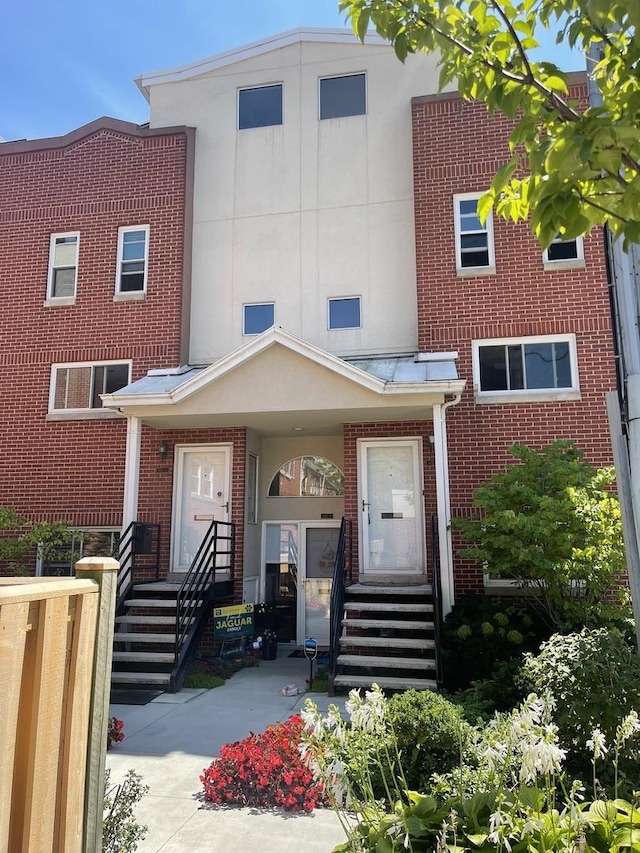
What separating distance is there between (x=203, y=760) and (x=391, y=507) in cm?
526

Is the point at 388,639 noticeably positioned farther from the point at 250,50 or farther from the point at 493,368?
the point at 250,50

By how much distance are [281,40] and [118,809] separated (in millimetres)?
12739

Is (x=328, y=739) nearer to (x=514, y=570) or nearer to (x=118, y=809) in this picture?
(x=118, y=809)

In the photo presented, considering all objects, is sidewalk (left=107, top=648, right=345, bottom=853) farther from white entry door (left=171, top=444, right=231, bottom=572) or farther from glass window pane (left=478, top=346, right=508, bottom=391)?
glass window pane (left=478, top=346, right=508, bottom=391)

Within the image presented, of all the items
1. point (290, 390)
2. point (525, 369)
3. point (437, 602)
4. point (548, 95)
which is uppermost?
point (525, 369)

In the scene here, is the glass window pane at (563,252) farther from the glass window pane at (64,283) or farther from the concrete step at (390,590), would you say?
the glass window pane at (64,283)

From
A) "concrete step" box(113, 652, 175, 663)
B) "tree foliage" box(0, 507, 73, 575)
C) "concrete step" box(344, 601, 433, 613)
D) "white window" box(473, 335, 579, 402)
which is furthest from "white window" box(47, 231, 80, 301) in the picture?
"concrete step" box(344, 601, 433, 613)

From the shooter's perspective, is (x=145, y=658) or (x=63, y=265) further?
(x=63, y=265)

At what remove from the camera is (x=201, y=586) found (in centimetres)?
937

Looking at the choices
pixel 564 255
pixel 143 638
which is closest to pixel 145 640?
pixel 143 638

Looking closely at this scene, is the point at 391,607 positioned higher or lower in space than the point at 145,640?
higher

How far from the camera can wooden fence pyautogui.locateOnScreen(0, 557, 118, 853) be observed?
2.09m

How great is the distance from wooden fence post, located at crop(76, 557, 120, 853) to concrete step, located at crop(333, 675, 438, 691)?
5401mm

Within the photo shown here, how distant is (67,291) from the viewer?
39.4 feet
